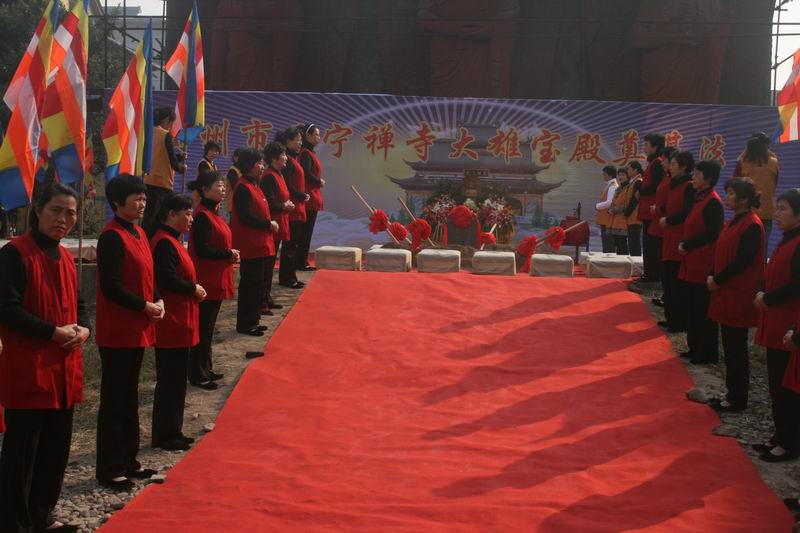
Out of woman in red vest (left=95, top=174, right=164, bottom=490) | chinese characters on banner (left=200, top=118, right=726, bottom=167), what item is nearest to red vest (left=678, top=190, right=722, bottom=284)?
woman in red vest (left=95, top=174, right=164, bottom=490)

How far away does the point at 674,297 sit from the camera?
7.21 m

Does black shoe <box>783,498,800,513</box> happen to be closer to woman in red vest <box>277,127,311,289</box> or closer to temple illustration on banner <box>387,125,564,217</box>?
woman in red vest <box>277,127,311,289</box>

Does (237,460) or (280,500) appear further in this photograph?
(237,460)

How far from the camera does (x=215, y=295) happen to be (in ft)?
18.7

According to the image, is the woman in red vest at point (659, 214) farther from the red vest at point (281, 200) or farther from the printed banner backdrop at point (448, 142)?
the printed banner backdrop at point (448, 142)

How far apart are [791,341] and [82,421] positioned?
4186mm

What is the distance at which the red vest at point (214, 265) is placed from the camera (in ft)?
18.6

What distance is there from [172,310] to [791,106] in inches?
224

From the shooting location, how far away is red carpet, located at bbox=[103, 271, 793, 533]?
4086 mm

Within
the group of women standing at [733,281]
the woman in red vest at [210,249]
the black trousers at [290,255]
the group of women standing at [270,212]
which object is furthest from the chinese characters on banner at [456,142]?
the woman in red vest at [210,249]

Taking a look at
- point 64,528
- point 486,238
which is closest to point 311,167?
point 486,238

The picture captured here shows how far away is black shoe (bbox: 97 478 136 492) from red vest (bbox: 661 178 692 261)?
4.53 metres

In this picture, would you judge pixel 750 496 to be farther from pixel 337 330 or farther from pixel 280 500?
pixel 337 330

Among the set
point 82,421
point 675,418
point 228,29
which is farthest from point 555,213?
point 82,421
